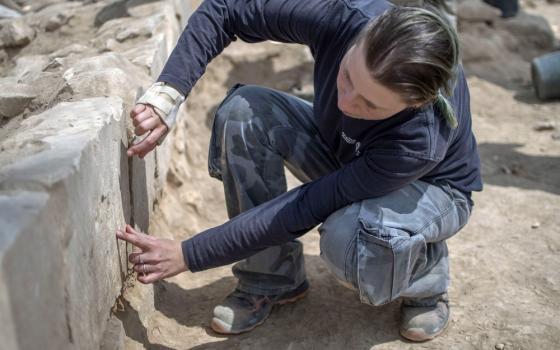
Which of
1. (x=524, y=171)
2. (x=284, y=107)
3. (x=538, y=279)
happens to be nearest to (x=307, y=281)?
(x=284, y=107)

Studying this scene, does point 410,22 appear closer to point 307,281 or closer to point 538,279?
point 307,281

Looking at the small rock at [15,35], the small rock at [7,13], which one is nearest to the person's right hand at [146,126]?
the small rock at [15,35]

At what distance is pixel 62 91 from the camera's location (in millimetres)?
2111

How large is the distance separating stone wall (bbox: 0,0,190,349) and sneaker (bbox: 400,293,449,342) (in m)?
0.89

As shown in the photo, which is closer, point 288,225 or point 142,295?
point 288,225

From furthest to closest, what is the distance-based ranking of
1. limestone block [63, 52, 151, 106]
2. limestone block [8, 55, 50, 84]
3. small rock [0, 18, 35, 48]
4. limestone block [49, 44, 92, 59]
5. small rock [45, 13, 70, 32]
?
small rock [45, 13, 70, 32], small rock [0, 18, 35, 48], limestone block [49, 44, 92, 59], limestone block [8, 55, 50, 84], limestone block [63, 52, 151, 106]

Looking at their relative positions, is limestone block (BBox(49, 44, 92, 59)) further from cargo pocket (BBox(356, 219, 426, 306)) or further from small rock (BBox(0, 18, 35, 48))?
cargo pocket (BBox(356, 219, 426, 306))

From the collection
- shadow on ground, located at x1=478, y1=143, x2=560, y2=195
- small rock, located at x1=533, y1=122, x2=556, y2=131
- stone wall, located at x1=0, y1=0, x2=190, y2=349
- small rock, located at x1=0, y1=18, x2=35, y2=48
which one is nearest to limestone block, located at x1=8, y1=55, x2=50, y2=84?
stone wall, located at x1=0, y1=0, x2=190, y2=349

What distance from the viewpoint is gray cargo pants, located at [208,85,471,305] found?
1896 millimetres

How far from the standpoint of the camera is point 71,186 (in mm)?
1448

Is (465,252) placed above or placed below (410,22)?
below

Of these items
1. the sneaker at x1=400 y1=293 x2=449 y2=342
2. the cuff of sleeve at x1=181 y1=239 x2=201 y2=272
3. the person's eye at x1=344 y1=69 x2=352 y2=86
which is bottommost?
the sneaker at x1=400 y1=293 x2=449 y2=342

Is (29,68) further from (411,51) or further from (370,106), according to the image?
(411,51)

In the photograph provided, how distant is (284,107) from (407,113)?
0.56 m
